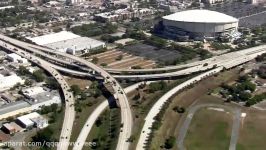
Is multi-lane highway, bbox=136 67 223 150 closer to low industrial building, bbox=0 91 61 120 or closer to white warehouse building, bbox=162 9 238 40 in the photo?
low industrial building, bbox=0 91 61 120

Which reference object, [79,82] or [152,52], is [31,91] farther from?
[152,52]

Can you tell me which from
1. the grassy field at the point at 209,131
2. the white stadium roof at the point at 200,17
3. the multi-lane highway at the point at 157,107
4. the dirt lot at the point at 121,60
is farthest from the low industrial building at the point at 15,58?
the white stadium roof at the point at 200,17

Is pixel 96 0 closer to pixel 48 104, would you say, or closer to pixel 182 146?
pixel 48 104

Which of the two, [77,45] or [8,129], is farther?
[77,45]

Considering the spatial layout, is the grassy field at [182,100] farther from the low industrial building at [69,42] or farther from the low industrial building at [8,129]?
the low industrial building at [69,42]

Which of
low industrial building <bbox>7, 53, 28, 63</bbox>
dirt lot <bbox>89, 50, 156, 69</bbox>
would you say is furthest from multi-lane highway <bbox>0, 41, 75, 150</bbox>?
dirt lot <bbox>89, 50, 156, 69</bbox>

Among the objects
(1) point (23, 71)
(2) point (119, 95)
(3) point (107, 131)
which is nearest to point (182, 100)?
(2) point (119, 95)

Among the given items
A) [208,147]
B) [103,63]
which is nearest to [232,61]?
[103,63]
